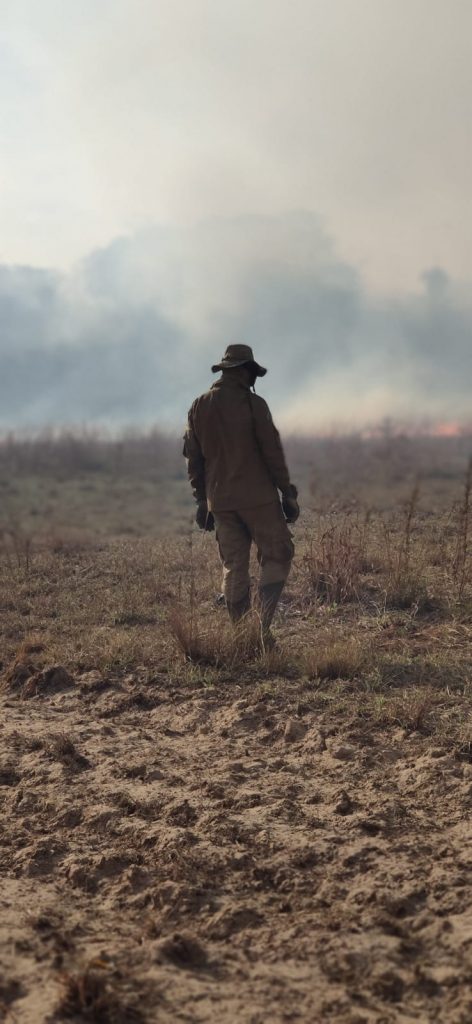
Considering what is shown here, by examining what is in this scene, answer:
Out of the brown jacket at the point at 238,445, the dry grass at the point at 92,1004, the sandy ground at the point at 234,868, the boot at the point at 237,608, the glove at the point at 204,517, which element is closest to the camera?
the dry grass at the point at 92,1004

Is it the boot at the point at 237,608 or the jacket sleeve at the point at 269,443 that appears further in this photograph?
the boot at the point at 237,608

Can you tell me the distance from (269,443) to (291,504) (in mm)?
449

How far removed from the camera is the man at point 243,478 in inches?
233

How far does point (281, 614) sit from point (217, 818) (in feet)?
11.1

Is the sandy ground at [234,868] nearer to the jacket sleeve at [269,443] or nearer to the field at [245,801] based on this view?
the field at [245,801]

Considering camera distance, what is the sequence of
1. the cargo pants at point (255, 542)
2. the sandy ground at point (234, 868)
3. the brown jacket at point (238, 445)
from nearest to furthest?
the sandy ground at point (234, 868)
the brown jacket at point (238, 445)
the cargo pants at point (255, 542)

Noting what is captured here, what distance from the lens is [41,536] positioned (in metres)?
12.8

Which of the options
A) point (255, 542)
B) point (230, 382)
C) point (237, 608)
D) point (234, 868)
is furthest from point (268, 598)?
point (234, 868)

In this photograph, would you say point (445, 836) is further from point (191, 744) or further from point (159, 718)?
point (159, 718)

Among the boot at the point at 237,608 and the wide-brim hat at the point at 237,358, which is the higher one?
the wide-brim hat at the point at 237,358

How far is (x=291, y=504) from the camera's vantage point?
6.05m

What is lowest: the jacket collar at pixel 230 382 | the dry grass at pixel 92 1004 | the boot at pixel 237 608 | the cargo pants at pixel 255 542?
the dry grass at pixel 92 1004

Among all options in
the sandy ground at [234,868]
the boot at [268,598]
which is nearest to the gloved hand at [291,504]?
the boot at [268,598]

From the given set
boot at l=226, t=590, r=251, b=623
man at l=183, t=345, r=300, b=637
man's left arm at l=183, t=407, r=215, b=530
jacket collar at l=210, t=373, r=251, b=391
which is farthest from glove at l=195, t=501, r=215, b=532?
jacket collar at l=210, t=373, r=251, b=391
